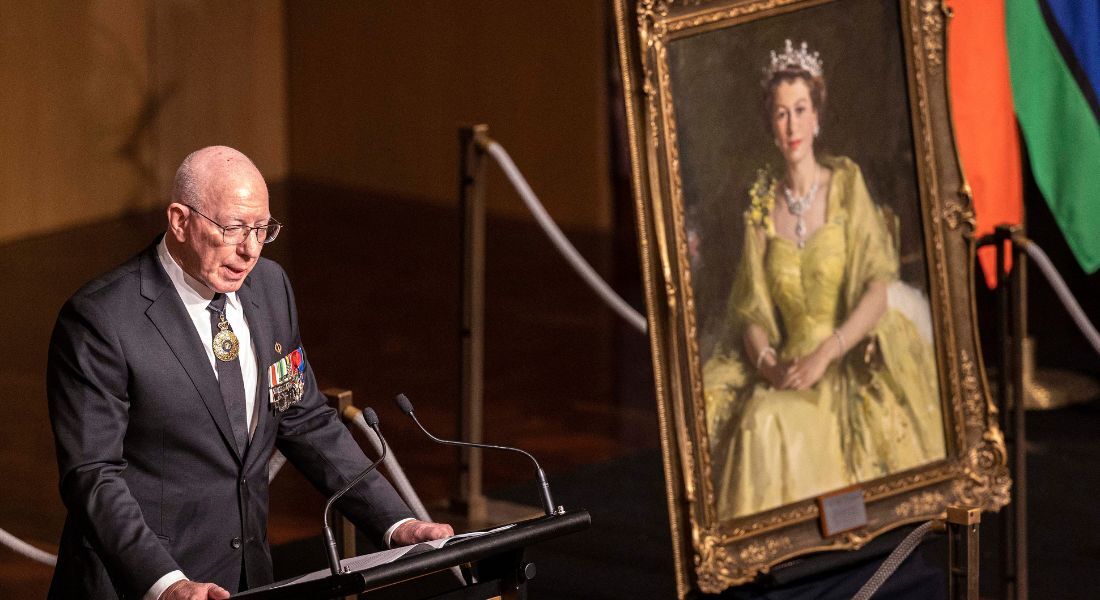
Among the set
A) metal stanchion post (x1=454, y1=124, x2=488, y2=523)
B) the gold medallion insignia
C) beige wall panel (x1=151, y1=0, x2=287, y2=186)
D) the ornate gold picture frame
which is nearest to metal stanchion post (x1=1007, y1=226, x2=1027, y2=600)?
the ornate gold picture frame

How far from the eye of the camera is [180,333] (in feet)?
9.32

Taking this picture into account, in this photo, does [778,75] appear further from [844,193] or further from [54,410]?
[54,410]

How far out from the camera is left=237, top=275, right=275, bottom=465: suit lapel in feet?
9.70

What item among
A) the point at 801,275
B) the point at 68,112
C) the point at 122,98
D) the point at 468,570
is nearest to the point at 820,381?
the point at 801,275

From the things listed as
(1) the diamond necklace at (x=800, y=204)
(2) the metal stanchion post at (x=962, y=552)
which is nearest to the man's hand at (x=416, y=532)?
(2) the metal stanchion post at (x=962, y=552)

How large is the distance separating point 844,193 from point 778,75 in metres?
0.38

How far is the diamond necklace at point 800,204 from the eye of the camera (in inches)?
152

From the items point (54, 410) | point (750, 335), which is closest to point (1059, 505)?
point (750, 335)

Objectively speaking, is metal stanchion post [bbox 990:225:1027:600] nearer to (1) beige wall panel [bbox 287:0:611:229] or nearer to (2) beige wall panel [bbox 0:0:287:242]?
(1) beige wall panel [bbox 287:0:611:229]

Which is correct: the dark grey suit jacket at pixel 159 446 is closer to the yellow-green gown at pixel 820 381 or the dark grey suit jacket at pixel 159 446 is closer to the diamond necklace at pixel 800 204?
the yellow-green gown at pixel 820 381

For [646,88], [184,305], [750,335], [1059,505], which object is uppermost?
[646,88]

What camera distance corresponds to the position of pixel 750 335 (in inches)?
150

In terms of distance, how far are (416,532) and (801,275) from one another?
1.35m

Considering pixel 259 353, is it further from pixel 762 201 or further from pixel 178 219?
pixel 762 201
